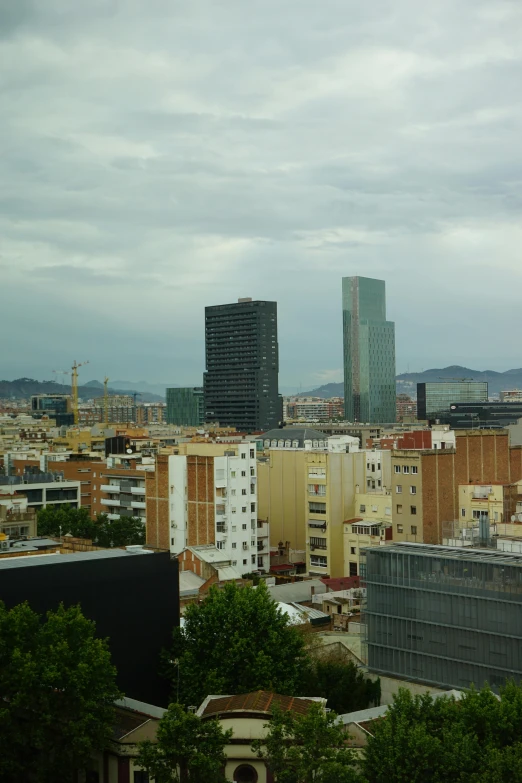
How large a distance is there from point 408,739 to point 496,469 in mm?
44589

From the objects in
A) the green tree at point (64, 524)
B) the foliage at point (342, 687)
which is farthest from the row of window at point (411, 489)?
the green tree at point (64, 524)

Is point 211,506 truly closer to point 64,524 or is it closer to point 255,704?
point 64,524

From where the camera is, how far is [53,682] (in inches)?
1105

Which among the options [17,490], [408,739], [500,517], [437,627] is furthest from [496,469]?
[408,739]

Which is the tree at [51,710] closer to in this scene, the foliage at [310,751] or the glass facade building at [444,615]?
the foliage at [310,751]

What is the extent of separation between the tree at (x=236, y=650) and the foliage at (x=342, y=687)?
1.16 metres

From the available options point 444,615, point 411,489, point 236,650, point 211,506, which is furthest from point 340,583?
point 236,650

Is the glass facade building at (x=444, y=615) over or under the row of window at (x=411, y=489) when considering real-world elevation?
under

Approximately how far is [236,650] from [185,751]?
29.7 feet

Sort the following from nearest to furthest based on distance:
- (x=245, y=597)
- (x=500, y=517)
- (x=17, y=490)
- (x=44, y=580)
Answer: (x=44, y=580), (x=245, y=597), (x=500, y=517), (x=17, y=490)

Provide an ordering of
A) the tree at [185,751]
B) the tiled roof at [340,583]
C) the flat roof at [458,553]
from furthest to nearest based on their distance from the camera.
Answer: the tiled roof at [340,583], the flat roof at [458,553], the tree at [185,751]

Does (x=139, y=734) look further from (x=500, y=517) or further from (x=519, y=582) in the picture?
(x=500, y=517)

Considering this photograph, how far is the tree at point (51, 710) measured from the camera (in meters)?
27.7

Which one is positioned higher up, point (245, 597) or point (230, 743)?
point (245, 597)
